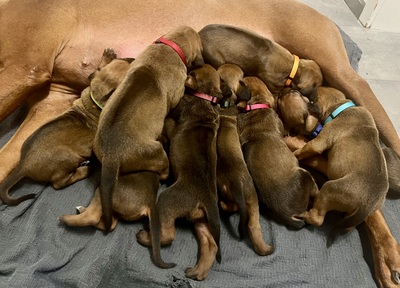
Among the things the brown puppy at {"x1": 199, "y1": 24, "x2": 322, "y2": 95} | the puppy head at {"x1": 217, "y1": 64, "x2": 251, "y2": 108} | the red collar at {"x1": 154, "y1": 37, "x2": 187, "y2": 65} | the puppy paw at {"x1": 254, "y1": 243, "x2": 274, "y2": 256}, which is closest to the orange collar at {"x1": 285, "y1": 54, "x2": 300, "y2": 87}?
the brown puppy at {"x1": 199, "y1": 24, "x2": 322, "y2": 95}

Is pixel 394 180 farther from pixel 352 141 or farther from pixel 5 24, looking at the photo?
pixel 5 24

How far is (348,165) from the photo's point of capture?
176 cm

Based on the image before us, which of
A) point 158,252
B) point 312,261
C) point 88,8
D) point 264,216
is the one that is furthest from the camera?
point 88,8

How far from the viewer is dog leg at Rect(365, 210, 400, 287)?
66.3 inches

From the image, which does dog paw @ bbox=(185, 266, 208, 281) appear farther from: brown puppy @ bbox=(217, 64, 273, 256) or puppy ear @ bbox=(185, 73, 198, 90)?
puppy ear @ bbox=(185, 73, 198, 90)

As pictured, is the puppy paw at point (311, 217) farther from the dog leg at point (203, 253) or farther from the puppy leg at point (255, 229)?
the dog leg at point (203, 253)

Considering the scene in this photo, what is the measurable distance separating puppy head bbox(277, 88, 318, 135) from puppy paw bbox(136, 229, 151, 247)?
921 mm

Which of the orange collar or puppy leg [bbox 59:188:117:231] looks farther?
the orange collar

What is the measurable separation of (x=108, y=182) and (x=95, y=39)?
1.00 meters

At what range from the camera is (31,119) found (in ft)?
7.13

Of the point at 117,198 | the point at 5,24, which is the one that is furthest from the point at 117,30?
the point at 117,198

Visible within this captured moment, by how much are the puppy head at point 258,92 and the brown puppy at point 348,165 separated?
0.22 m

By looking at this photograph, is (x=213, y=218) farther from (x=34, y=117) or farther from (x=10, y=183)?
(x=34, y=117)

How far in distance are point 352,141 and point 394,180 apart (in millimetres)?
334
